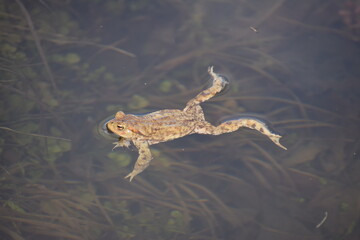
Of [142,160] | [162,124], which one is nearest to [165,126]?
[162,124]

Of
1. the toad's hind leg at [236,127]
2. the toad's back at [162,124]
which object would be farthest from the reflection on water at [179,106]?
the toad's back at [162,124]

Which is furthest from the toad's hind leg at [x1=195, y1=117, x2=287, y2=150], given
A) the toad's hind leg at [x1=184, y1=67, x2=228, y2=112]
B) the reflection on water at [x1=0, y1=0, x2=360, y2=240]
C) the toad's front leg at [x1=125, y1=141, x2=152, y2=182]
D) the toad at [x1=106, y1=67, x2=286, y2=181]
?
the toad's front leg at [x1=125, y1=141, x2=152, y2=182]

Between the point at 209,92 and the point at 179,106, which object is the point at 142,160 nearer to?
the point at 179,106

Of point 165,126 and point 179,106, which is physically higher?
point 179,106

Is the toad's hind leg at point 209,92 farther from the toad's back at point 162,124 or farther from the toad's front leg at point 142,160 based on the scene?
the toad's front leg at point 142,160

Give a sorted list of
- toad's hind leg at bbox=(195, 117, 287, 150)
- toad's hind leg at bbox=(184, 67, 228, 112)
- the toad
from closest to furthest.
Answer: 1. the toad
2. toad's hind leg at bbox=(195, 117, 287, 150)
3. toad's hind leg at bbox=(184, 67, 228, 112)

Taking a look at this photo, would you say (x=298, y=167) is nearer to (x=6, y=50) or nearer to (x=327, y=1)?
(x=327, y=1)

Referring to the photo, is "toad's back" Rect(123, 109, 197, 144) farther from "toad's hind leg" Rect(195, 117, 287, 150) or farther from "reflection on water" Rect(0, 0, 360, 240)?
"reflection on water" Rect(0, 0, 360, 240)

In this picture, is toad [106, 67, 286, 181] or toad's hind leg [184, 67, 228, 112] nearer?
toad [106, 67, 286, 181]
